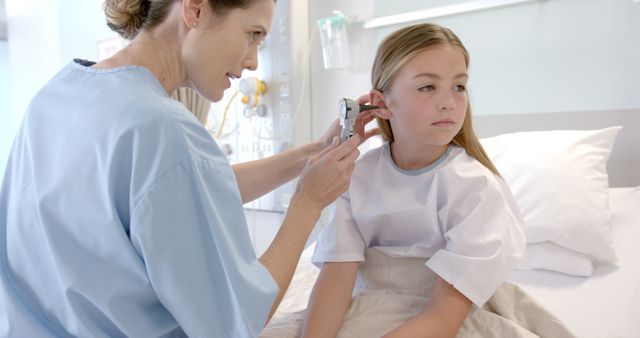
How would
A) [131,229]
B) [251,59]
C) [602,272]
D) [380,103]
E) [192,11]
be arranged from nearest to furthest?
[131,229] → [192,11] → [251,59] → [380,103] → [602,272]

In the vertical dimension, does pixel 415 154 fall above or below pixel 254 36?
below

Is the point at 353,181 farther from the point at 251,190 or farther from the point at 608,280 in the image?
the point at 608,280

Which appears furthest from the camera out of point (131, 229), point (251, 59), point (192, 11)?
point (251, 59)

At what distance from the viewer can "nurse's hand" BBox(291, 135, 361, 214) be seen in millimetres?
1031

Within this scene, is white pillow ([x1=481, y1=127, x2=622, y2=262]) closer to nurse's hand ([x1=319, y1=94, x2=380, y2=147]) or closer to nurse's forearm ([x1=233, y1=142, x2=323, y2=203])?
nurse's hand ([x1=319, y1=94, x2=380, y2=147])

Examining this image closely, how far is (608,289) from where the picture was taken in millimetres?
1347

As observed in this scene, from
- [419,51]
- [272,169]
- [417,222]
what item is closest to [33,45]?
[272,169]

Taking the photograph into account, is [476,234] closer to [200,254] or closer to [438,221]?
[438,221]

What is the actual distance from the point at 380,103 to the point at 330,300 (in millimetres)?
516

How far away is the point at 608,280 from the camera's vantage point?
1.39 metres

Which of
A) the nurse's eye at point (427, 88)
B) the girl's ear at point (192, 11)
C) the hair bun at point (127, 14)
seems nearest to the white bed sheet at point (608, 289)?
the nurse's eye at point (427, 88)

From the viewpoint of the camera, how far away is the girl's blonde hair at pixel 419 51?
1.19 metres

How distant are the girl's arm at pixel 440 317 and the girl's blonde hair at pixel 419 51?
0.32 meters

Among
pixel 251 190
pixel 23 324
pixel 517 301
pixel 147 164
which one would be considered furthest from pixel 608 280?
pixel 23 324
